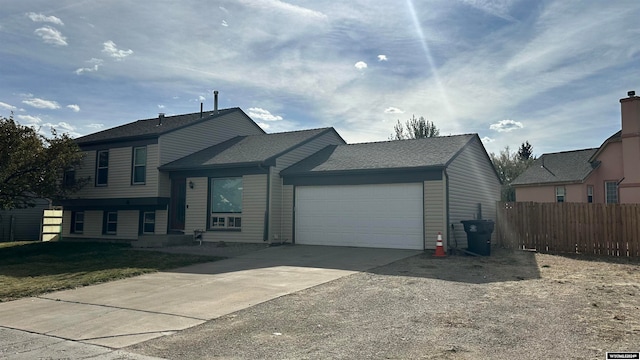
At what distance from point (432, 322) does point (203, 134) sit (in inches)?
662

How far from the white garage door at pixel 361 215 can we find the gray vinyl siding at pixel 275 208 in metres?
0.68

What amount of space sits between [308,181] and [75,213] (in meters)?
12.3

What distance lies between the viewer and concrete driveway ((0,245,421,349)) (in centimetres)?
649

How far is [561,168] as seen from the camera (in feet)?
96.5

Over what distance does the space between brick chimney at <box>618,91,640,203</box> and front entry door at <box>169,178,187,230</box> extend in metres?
20.2

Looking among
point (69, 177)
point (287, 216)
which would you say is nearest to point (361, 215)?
point (287, 216)

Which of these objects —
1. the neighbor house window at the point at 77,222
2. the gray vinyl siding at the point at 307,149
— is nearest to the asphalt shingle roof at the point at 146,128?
the neighbor house window at the point at 77,222

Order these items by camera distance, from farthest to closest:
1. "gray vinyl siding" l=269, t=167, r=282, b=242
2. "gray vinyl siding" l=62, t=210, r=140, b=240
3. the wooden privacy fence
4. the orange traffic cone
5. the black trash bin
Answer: "gray vinyl siding" l=62, t=210, r=140, b=240 → "gray vinyl siding" l=269, t=167, r=282, b=242 → the black trash bin → the wooden privacy fence → the orange traffic cone

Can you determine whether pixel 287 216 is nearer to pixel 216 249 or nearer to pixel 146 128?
pixel 216 249

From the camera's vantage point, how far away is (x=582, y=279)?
980cm

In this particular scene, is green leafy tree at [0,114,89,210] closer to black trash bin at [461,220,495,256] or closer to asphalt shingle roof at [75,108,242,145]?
asphalt shingle roof at [75,108,242,145]

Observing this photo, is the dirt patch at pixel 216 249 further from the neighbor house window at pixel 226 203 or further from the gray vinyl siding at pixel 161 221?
the gray vinyl siding at pixel 161 221

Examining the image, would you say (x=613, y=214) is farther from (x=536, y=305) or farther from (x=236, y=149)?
(x=236, y=149)

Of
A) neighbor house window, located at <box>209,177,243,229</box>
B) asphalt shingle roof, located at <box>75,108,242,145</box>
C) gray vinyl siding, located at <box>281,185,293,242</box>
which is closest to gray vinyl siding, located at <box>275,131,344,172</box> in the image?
gray vinyl siding, located at <box>281,185,293,242</box>
